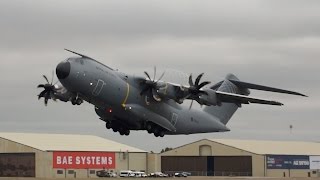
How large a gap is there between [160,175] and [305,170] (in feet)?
100

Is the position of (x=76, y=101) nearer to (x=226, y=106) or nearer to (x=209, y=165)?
(x=226, y=106)

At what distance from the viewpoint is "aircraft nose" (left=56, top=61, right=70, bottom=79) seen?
64.6 m

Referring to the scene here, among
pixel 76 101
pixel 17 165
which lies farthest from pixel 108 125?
pixel 17 165

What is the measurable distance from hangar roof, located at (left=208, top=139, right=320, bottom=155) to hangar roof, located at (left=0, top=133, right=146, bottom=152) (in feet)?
62.3

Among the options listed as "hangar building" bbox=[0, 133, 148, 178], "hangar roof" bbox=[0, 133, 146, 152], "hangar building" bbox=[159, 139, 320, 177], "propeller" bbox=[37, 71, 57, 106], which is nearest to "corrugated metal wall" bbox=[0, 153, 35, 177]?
"hangar building" bbox=[0, 133, 148, 178]

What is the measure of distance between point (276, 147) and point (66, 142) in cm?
4024

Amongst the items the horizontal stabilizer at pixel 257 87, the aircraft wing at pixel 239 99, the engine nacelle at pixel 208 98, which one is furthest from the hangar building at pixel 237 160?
the engine nacelle at pixel 208 98

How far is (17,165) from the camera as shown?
411ft

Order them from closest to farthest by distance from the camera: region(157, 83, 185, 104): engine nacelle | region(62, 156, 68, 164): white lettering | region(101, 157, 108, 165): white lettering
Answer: region(157, 83, 185, 104): engine nacelle → region(62, 156, 68, 164): white lettering → region(101, 157, 108, 165): white lettering

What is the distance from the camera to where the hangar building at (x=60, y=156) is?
12369cm

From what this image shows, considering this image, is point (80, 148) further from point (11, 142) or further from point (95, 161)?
point (11, 142)

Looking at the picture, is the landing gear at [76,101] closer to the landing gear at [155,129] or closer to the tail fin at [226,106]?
the landing gear at [155,129]

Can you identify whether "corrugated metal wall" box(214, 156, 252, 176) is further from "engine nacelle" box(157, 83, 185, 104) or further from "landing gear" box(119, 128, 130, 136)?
"engine nacelle" box(157, 83, 185, 104)

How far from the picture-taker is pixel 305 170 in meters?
141
